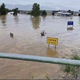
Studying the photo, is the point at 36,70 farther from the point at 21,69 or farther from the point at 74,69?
the point at 74,69

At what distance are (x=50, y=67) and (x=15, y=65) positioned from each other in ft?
4.08

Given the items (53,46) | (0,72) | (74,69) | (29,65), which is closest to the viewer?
(74,69)

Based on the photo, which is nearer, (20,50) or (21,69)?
(21,69)

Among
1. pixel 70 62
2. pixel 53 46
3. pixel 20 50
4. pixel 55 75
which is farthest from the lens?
pixel 53 46

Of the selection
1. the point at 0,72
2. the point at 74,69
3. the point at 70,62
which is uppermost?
the point at 70,62

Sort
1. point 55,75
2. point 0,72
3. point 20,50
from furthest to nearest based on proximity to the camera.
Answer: point 20,50 < point 0,72 < point 55,75

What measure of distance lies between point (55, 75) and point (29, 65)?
125 cm

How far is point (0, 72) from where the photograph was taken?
16.4 ft

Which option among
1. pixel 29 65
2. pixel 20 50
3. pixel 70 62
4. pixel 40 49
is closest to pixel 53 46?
pixel 40 49

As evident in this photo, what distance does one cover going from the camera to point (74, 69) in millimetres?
4133

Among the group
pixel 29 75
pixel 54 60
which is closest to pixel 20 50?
pixel 29 75

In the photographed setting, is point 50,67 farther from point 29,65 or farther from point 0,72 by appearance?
point 0,72

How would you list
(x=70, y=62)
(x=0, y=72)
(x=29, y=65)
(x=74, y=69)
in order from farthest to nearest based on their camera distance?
(x=29, y=65), (x=0, y=72), (x=74, y=69), (x=70, y=62)

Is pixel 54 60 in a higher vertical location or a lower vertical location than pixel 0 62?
higher
